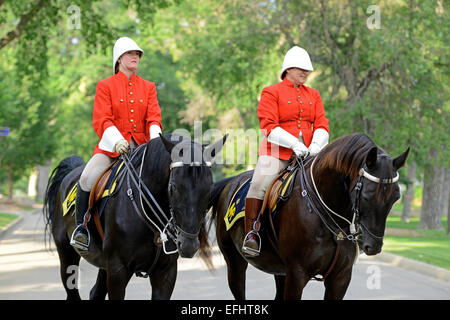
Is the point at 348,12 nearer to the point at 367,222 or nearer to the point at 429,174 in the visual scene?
the point at 429,174

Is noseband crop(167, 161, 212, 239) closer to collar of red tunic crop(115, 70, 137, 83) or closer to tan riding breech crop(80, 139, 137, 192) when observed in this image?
tan riding breech crop(80, 139, 137, 192)

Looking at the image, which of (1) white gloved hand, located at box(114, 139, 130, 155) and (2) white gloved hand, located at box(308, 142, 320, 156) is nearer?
(1) white gloved hand, located at box(114, 139, 130, 155)

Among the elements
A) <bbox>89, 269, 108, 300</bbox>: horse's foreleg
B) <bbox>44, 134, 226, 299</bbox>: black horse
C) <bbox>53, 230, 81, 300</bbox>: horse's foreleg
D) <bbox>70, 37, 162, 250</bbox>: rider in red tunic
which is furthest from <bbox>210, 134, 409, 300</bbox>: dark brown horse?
<bbox>53, 230, 81, 300</bbox>: horse's foreleg

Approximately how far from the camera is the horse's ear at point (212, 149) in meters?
5.90

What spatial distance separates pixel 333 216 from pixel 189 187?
5.00 feet

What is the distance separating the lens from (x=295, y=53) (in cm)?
743

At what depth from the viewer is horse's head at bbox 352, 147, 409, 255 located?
5.78 m

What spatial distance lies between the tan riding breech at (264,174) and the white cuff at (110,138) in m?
1.54

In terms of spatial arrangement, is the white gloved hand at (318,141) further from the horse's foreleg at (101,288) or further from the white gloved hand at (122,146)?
the horse's foreleg at (101,288)

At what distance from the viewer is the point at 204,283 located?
1296 centimetres

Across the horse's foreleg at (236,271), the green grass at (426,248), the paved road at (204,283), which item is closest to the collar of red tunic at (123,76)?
the horse's foreleg at (236,271)

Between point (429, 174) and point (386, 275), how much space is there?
13699 millimetres

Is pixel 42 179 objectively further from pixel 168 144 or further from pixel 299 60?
pixel 168 144
